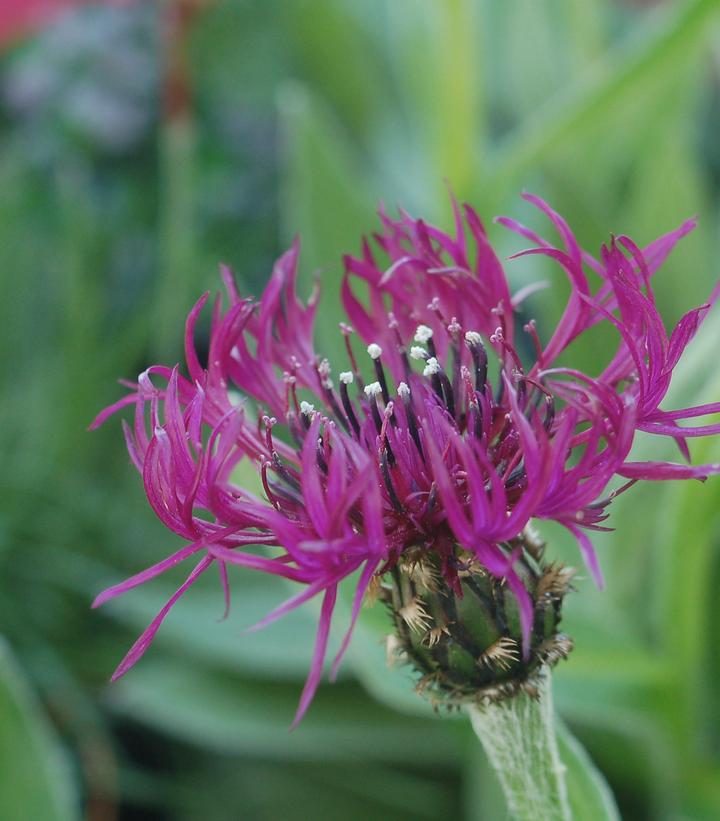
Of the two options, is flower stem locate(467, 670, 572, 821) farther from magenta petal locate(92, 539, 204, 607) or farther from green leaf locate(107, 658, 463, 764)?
green leaf locate(107, 658, 463, 764)

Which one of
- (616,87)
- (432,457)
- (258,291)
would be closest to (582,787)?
(432,457)

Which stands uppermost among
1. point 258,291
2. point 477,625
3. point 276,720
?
point 258,291

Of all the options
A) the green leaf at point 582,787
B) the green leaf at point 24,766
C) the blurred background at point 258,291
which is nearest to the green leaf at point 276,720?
the blurred background at point 258,291

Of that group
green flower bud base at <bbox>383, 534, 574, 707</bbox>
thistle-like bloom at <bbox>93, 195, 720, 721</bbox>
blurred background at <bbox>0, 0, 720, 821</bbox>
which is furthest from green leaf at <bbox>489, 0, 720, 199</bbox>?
green flower bud base at <bbox>383, 534, 574, 707</bbox>

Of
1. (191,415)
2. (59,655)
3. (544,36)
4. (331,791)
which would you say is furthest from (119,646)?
(544,36)

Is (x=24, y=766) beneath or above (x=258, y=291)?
beneath

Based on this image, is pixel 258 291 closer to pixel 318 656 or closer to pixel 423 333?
pixel 423 333
